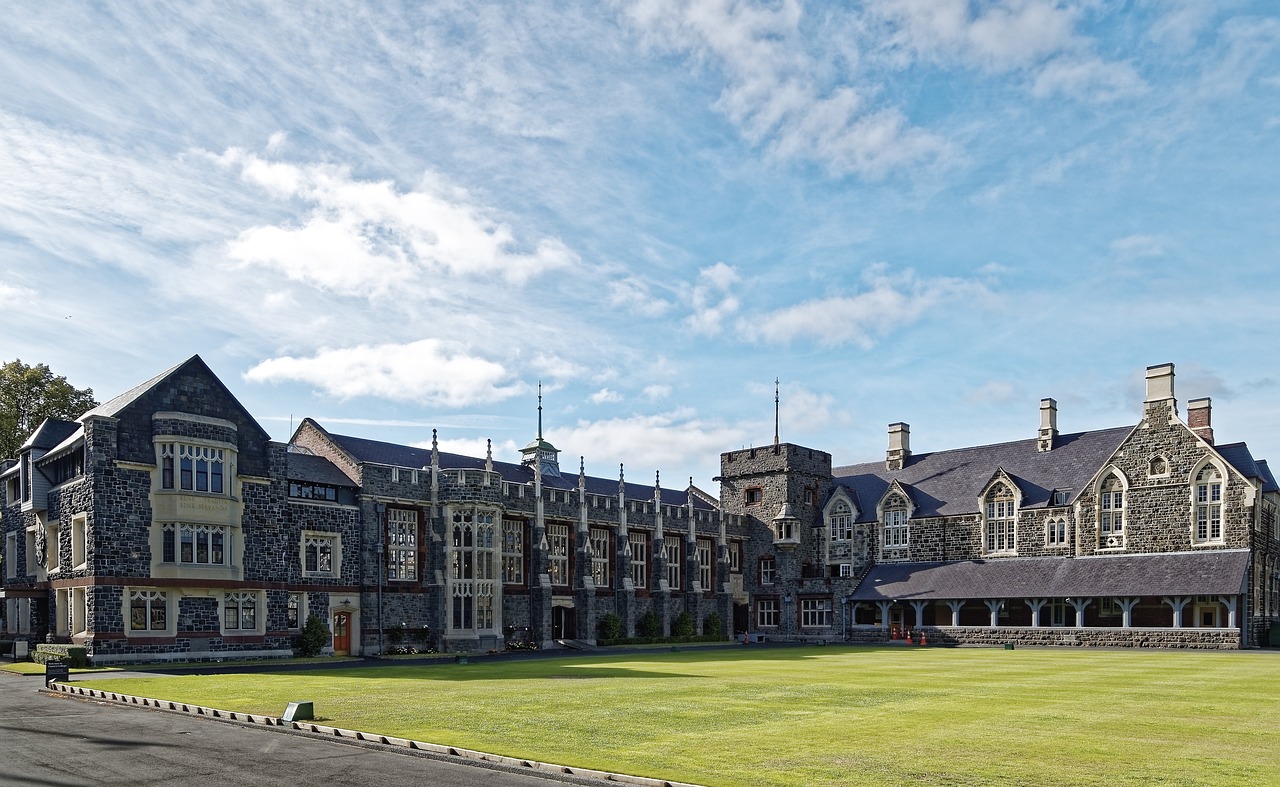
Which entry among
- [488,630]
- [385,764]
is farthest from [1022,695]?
[488,630]

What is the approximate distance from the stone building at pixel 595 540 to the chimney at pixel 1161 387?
172 mm

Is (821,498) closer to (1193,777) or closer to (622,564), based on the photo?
(622,564)

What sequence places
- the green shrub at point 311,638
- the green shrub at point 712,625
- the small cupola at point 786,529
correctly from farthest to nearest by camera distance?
1. the small cupola at point 786,529
2. the green shrub at point 712,625
3. the green shrub at point 311,638

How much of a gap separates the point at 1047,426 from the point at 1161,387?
8.30 meters

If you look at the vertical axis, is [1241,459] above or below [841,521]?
above

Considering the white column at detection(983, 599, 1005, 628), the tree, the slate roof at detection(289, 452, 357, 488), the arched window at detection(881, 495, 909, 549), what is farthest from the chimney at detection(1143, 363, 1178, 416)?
the tree

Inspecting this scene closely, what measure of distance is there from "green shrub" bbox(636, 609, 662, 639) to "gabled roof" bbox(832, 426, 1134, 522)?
15977 mm

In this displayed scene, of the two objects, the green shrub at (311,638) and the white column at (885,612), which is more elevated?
the green shrub at (311,638)

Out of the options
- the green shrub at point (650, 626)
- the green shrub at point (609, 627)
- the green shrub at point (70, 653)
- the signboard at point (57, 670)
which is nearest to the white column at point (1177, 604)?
the green shrub at point (650, 626)

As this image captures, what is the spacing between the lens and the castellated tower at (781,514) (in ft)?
218

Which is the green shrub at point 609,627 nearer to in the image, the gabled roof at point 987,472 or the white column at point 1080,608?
the gabled roof at point 987,472

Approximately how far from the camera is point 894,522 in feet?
213

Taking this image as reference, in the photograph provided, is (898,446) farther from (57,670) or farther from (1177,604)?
(57,670)

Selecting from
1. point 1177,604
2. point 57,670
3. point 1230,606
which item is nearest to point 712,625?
point 1177,604
